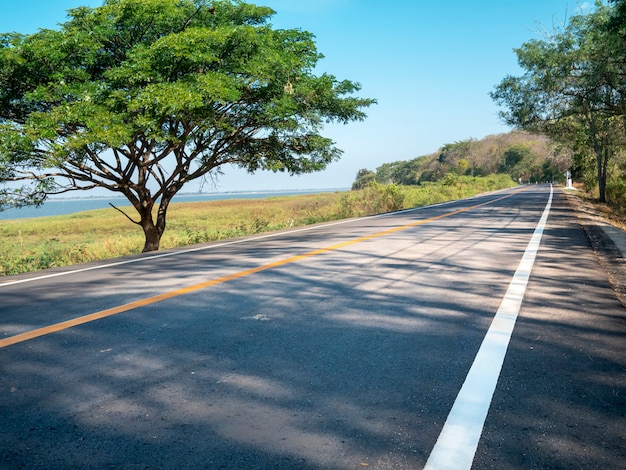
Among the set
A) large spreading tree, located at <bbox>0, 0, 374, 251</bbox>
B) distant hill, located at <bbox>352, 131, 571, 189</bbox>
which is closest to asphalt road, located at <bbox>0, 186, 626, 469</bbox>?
large spreading tree, located at <bbox>0, 0, 374, 251</bbox>

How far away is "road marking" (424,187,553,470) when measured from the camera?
2023 mm

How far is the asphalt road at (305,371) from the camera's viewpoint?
212 cm

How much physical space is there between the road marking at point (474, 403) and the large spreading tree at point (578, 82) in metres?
11.4

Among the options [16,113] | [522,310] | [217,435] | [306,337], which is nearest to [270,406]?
Result: [217,435]

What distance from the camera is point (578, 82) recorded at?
1873cm

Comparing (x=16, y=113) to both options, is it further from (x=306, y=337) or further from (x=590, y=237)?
(x=590, y=237)

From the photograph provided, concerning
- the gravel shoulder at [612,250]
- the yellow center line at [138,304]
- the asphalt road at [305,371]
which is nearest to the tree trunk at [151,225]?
the yellow center line at [138,304]

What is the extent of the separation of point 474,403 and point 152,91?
9.94 m

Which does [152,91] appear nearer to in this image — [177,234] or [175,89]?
[175,89]

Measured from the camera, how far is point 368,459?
6.64 feet

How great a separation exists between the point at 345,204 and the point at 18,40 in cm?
1549

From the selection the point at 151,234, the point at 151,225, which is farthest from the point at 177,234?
the point at 151,225

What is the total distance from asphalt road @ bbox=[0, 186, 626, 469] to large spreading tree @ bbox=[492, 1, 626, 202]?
1094 cm

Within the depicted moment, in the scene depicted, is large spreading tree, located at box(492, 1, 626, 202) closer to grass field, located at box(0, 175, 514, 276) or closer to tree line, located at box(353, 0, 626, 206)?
tree line, located at box(353, 0, 626, 206)
